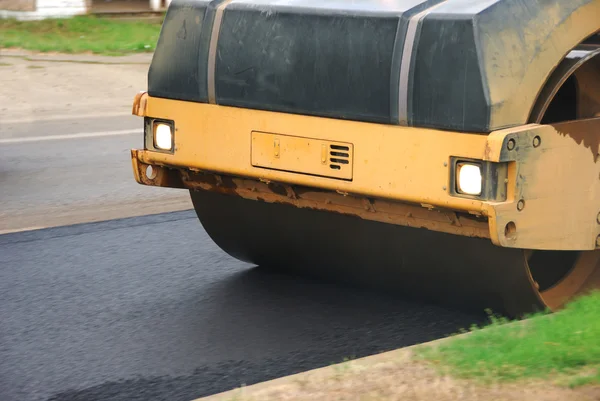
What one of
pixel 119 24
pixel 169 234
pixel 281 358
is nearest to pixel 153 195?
pixel 169 234

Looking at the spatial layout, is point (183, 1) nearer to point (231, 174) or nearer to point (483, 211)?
point (231, 174)

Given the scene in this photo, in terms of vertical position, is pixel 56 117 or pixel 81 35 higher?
pixel 81 35

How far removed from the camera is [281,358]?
200 inches

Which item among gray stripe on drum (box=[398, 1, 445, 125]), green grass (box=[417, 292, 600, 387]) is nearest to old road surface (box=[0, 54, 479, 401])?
green grass (box=[417, 292, 600, 387])

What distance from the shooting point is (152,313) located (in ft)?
19.0

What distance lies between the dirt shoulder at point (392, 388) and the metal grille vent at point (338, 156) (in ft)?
3.35

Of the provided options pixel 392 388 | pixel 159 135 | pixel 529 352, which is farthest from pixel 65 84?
pixel 392 388

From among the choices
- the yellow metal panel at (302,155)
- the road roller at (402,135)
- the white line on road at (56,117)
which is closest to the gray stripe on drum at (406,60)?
the road roller at (402,135)

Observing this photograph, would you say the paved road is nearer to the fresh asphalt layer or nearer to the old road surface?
the old road surface

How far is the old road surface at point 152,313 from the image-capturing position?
4879 mm

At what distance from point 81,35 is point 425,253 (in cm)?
1540

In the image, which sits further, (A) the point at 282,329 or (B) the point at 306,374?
(A) the point at 282,329

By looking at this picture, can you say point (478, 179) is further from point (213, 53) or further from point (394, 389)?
point (213, 53)

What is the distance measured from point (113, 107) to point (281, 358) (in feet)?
31.7
